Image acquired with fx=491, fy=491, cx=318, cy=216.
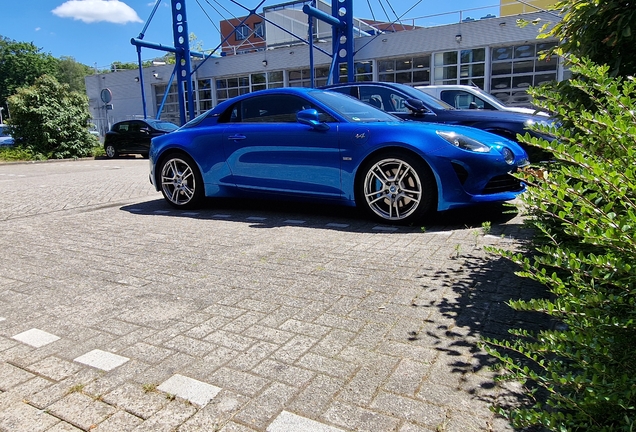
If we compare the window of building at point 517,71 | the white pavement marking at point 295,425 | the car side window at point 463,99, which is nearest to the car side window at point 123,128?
the car side window at point 463,99

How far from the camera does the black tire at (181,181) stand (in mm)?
6566

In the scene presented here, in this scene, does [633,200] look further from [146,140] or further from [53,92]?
[53,92]

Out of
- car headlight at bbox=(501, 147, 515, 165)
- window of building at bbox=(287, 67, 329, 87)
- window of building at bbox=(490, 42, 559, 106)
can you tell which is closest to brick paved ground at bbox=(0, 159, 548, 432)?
car headlight at bbox=(501, 147, 515, 165)

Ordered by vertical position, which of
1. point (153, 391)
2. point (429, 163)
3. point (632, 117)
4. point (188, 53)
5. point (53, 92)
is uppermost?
point (188, 53)

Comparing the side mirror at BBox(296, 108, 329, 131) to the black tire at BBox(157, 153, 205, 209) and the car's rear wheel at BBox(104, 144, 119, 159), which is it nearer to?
the black tire at BBox(157, 153, 205, 209)

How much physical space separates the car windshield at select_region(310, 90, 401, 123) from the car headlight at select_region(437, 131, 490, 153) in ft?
3.02

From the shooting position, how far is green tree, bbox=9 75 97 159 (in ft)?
63.3

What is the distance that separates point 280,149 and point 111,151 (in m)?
17.2

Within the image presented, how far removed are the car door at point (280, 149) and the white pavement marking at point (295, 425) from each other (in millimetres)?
3685

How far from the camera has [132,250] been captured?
4.59m

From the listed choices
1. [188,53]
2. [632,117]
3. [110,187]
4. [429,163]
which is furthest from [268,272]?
[188,53]

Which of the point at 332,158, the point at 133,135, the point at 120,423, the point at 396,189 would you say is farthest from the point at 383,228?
the point at 133,135

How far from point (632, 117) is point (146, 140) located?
19.7 meters

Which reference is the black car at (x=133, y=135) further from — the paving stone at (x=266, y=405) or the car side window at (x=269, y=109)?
the paving stone at (x=266, y=405)
